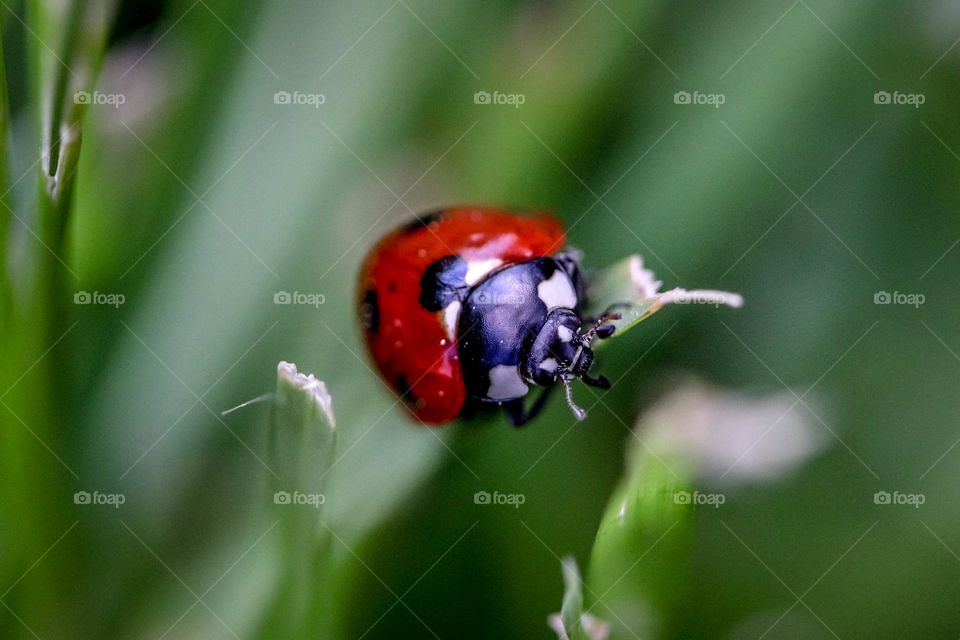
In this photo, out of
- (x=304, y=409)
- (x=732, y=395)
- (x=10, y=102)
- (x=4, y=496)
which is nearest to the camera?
(x=304, y=409)

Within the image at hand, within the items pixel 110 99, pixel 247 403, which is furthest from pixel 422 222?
pixel 110 99

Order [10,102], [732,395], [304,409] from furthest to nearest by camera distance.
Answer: [732,395] < [10,102] < [304,409]

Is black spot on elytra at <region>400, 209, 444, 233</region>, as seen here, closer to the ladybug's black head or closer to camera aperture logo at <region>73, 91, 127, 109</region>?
the ladybug's black head

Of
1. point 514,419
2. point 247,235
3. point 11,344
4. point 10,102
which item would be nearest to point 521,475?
point 514,419

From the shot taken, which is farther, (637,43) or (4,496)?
(637,43)

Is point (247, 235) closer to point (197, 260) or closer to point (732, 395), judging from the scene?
point (197, 260)

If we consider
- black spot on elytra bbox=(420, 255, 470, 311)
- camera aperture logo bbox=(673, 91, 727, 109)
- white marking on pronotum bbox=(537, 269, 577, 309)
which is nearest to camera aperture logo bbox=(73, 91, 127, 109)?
black spot on elytra bbox=(420, 255, 470, 311)

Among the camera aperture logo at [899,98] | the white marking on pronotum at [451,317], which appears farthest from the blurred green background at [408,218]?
Answer: the white marking on pronotum at [451,317]
